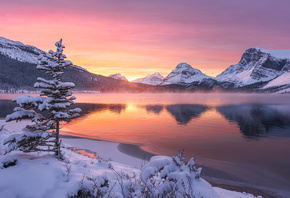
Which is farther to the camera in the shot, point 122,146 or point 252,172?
point 122,146

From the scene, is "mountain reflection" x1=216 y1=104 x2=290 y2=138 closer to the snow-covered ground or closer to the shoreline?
the shoreline

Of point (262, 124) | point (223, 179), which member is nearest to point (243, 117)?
point (262, 124)

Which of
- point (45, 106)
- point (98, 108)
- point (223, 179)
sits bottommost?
point (98, 108)

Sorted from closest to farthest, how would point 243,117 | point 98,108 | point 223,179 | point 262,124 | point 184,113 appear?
point 223,179, point 262,124, point 243,117, point 184,113, point 98,108

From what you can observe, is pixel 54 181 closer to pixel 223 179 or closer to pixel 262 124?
pixel 223 179

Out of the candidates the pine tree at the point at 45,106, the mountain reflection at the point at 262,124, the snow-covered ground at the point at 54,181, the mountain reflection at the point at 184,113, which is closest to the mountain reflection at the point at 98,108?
the mountain reflection at the point at 184,113

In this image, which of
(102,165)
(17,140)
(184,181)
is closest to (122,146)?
(102,165)

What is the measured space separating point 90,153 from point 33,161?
8143mm

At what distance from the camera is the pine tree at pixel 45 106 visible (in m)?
8.35

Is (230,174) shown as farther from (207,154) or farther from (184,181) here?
(184,181)

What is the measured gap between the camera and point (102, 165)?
10.8 meters

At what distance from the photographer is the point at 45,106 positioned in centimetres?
865

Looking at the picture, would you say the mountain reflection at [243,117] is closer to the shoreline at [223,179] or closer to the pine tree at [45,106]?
the shoreline at [223,179]

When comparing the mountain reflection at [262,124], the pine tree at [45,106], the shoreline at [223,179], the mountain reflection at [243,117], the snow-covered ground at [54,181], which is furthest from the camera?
the mountain reflection at [243,117]
